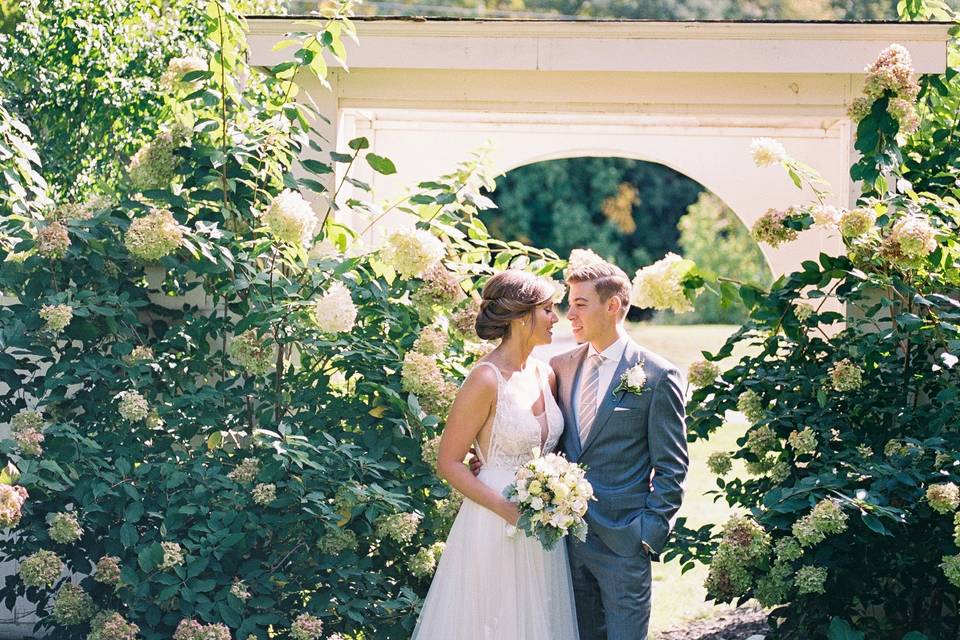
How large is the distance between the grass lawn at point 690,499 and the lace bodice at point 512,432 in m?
1.34

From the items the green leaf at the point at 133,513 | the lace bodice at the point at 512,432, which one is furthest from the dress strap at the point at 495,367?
the green leaf at the point at 133,513

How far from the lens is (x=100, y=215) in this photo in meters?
4.47

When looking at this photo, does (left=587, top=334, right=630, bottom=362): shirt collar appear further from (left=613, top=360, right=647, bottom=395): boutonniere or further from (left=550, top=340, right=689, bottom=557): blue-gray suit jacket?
(left=613, top=360, right=647, bottom=395): boutonniere

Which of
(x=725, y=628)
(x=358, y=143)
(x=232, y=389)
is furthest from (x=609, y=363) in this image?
(x=725, y=628)

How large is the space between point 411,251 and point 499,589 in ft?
4.08

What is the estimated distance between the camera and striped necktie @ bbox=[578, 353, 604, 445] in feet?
12.9

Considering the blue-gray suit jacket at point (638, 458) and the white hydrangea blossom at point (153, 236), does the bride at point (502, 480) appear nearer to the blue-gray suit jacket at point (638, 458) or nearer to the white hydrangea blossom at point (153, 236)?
the blue-gray suit jacket at point (638, 458)

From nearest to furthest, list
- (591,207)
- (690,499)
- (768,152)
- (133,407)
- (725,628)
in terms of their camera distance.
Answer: (133,407) < (768,152) < (725,628) < (690,499) < (591,207)

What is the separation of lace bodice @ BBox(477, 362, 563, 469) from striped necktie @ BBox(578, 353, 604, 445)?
0.26 ft

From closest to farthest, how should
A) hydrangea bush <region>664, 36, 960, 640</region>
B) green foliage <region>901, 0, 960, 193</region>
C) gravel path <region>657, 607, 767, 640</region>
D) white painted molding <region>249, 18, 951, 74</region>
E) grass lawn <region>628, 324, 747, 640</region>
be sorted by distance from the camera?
1. hydrangea bush <region>664, 36, 960, 640</region>
2. green foliage <region>901, 0, 960, 193</region>
3. white painted molding <region>249, 18, 951, 74</region>
4. gravel path <region>657, 607, 767, 640</region>
5. grass lawn <region>628, 324, 747, 640</region>

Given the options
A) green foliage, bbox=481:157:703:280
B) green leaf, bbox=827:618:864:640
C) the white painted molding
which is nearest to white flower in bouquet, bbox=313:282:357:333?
the white painted molding

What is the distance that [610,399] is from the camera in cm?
382

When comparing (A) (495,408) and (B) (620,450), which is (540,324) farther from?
(B) (620,450)

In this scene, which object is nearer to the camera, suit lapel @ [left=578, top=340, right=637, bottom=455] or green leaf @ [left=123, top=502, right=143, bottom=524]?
suit lapel @ [left=578, top=340, right=637, bottom=455]
